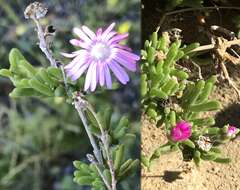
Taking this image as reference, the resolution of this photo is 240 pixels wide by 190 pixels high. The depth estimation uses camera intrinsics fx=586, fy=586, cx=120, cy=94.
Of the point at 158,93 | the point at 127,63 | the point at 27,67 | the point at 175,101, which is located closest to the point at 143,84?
the point at 158,93

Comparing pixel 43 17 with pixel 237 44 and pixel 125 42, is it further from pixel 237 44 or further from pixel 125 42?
pixel 237 44

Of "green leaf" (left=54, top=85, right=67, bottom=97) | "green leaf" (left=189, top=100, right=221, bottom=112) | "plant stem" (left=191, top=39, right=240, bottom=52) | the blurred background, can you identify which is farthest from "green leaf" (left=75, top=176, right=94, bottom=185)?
"plant stem" (left=191, top=39, right=240, bottom=52)

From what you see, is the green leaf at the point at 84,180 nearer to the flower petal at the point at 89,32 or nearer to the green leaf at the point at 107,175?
the green leaf at the point at 107,175

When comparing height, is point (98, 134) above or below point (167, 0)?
below

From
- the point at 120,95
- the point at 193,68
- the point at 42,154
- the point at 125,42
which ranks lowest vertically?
the point at 42,154

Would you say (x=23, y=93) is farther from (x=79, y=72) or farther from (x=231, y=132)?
(x=231, y=132)

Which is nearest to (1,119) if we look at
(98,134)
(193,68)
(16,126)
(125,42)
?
(16,126)
